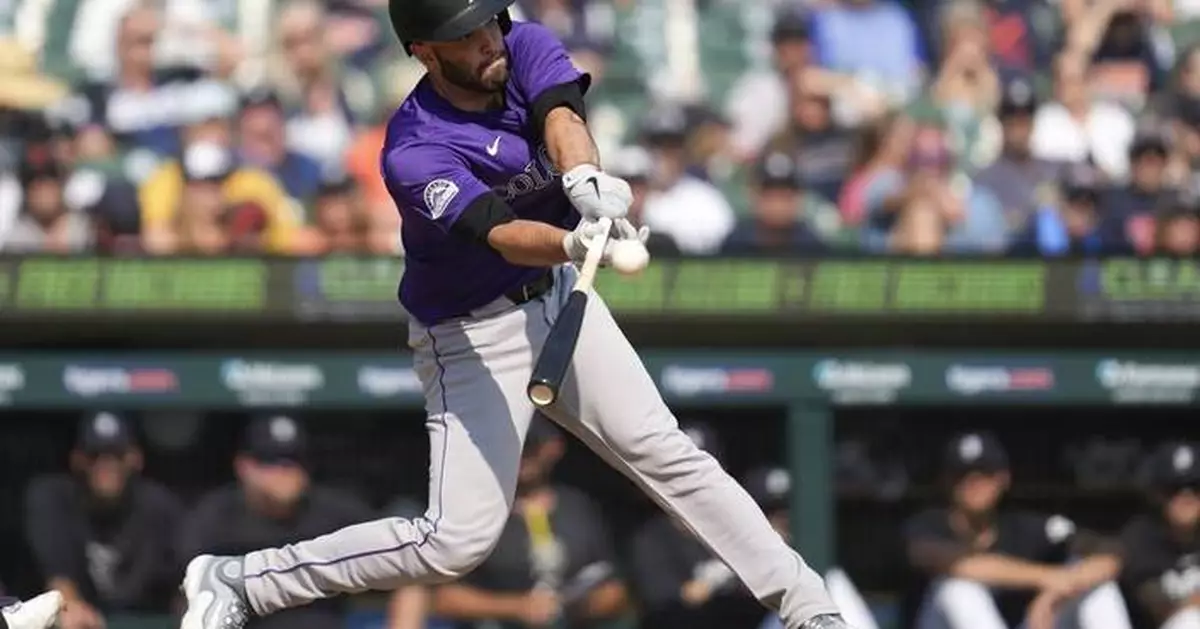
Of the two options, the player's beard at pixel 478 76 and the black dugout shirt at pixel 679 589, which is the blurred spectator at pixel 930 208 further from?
the player's beard at pixel 478 76

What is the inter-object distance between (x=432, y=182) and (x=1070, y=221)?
4.78 m

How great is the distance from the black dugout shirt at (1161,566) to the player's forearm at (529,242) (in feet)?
12.7

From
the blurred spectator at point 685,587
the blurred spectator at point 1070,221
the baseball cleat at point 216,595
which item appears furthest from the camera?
the blurred spectator at point 1070,221

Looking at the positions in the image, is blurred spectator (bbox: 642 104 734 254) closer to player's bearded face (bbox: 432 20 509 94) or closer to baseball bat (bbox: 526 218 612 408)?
player's bearded face (bbox: 432 20 509 94)

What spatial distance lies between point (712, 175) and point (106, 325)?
3108 mm

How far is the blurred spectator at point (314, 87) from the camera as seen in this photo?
413 inches

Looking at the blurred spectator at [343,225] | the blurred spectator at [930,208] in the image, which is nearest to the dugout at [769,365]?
the blurred spectator at [343,225]

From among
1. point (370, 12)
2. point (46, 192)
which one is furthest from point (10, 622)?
point (370, 12)

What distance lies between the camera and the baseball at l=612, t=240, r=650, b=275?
4.91 meters

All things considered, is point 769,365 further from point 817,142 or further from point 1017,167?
point 1017,167

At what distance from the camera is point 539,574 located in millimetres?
8336

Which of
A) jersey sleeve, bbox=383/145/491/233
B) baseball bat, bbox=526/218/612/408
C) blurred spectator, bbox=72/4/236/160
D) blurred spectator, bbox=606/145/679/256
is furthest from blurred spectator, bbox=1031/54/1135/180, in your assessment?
baseball bat, bbox=526/218/612/408

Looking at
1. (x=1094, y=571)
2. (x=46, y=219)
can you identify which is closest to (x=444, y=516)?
(x=1094, y=571)

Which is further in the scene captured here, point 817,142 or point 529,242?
point 817,142
